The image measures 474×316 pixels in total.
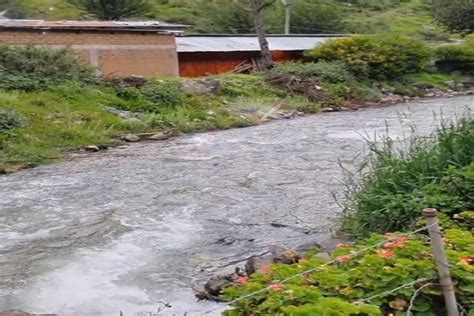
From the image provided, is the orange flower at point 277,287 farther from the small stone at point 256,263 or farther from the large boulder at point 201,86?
the large boulder at point 201,86

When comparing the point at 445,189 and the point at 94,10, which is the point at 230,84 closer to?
the point at 445,189

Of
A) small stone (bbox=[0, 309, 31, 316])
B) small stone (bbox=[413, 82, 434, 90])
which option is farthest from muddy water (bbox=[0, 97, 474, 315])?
small stone (bbox=[413, 82, 434, 90])

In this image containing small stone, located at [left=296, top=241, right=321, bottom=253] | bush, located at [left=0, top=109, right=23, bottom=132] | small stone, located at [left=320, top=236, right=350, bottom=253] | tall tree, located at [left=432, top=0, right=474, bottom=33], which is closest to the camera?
small stone, located at [left=320, top=236, right=350, bottom=253]

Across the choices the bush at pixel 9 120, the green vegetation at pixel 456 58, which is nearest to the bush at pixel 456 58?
the green vegetation at pixel 456 58

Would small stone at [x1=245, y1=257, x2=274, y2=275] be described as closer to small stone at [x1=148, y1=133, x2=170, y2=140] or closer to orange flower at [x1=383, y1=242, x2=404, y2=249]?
orange flower at [x1=383, y1=242, x2=404, y2=249]

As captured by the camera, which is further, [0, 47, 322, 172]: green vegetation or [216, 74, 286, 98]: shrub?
[216, 74, 286, 98]: shrub

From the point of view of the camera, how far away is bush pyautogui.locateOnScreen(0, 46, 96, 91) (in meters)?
17.4

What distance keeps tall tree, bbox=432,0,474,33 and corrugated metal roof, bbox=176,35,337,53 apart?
324 inches

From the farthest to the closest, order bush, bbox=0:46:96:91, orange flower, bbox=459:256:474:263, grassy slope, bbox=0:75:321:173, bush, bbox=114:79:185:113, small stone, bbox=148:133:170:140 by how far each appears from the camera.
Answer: bush, bbox=114:79:185:113 → bush, bbox=0:46:96:91 → small stone, bbox=148:133:170:140 → grassy slope, bbox=0:75:321:173 → orange flower, bbox=459:256:474:263

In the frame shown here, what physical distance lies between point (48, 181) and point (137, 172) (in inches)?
56.4

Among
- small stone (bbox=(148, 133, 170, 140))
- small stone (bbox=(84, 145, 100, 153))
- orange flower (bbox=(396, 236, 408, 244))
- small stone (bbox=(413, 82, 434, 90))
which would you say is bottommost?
small stone (bbox=(413, 82, 434, 90))

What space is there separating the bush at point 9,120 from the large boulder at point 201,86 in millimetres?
5503

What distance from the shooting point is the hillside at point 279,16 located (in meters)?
40.8

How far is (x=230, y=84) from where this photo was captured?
21.1 meters
